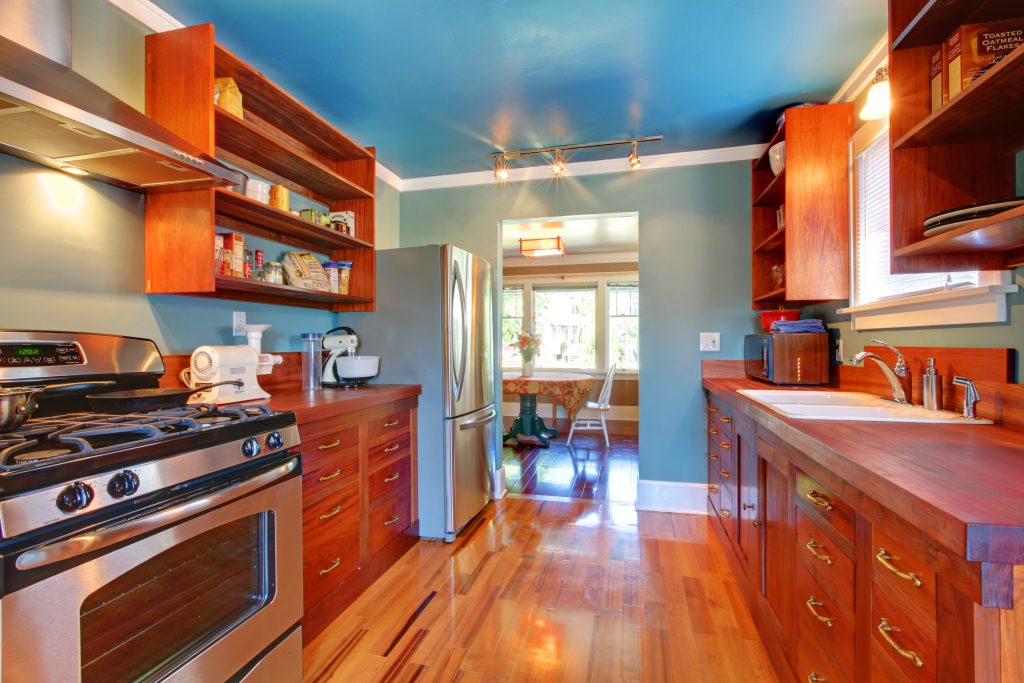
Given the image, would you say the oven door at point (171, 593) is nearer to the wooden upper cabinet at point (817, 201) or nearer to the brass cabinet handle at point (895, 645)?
the brass cabinet handle at point (895, 645)

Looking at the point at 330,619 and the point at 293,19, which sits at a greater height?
the point at 293,19

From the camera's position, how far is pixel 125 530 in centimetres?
102

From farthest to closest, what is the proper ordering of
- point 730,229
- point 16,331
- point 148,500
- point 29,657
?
point 730,229, point 16,331, point 148,500, point 29,657

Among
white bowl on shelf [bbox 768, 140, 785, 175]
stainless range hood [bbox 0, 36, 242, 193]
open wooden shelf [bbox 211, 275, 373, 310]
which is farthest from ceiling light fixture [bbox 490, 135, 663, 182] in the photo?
stainless range hood [bbox 0, 36, 242, 193]

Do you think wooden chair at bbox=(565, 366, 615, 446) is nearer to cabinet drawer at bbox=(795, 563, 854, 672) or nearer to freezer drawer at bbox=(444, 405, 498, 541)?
freezer drawer at bbox=(444, 405, 498, 541)

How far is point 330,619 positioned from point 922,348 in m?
2.56

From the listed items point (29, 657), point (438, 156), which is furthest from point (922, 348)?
point (438, 156)

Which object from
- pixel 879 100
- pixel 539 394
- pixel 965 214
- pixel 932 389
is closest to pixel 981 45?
pixel 965 214

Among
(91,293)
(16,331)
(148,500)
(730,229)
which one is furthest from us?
(730,229)

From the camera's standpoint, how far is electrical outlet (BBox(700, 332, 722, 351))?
10.4ft

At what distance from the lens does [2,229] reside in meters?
1.39

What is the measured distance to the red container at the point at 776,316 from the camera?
2.64m

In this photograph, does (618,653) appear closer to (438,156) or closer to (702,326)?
(702,326)

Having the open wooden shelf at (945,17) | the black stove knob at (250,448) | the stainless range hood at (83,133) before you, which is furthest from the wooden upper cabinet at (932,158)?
the stainless range hood at (83,133)
